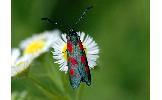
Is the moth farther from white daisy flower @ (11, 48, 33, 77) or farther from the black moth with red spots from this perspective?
white daisy flower @ (11, 48, 33, 77)

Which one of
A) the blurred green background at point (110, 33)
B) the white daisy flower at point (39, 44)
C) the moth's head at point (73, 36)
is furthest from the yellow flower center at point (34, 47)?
the moth's head at point (73, 36)

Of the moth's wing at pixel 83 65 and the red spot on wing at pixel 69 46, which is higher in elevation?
the red spot on wing at pixel 69 46

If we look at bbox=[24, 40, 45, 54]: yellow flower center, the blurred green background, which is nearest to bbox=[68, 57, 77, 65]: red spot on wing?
bbox=[24, 40, 45, 54]: yellow flower center

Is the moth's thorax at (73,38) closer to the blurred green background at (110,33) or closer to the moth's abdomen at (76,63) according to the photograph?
the moth's abdomen at (76,63)

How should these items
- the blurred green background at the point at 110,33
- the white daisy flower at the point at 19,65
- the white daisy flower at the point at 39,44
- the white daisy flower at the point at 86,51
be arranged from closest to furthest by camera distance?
the white daisy flower at the point at 86,51, the white daisy flower at the point at 19,65, the white daisy flower at the point at 39,44, the blurred green background at the point at 110,33

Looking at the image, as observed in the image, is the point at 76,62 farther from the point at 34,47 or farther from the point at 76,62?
the point at 34,47
